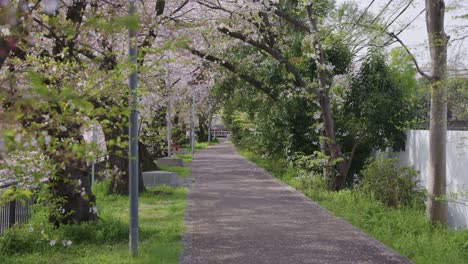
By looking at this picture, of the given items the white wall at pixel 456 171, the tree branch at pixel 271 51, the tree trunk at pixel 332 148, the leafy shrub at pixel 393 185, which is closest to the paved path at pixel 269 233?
the tree trunk at pixel 332 148

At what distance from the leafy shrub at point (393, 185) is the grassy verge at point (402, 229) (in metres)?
0.30

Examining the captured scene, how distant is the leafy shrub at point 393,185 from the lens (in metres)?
11.5

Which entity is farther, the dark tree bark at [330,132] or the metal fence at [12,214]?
the dark tree bark at [330,132]

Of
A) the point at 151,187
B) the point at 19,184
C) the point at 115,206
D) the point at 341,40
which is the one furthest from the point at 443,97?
the point at 151,187

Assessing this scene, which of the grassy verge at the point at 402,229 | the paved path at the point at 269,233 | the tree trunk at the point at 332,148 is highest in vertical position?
the tree trunk at the point at 332,148

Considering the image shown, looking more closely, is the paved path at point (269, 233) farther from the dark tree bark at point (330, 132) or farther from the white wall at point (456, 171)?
the white wall at point (456, 171)

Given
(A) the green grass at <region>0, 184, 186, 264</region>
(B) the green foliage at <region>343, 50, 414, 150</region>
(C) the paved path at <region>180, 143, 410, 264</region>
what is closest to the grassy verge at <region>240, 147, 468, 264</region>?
(C) the paved path at <region>180, 143, 410, 264</region>

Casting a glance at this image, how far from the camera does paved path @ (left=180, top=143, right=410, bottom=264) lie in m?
7.34

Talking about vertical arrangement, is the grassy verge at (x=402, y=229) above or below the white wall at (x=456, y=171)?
below

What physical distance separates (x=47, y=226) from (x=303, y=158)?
8.68 meters

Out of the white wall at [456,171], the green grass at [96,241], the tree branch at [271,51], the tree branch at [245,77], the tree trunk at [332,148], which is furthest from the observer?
the tree branch at [245,77]

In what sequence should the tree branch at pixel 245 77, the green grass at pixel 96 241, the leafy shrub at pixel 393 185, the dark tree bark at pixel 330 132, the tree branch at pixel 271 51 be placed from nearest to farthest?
the green grass at pixel 96 241
the leafy shrub at pixel 393 185
the dark tree bark at pixel 330 132
the tree branch at pixel 271 51
the tree branch at pixel 245 77

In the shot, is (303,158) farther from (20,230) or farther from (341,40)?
(20,230)

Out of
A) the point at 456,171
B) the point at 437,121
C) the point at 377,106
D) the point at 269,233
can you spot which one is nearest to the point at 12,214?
the point at 269,233
